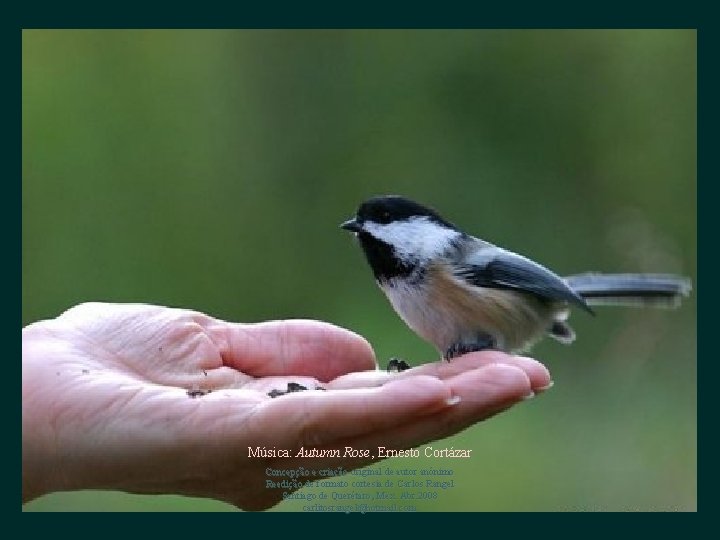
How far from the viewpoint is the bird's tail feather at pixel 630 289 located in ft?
6.70

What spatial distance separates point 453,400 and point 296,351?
60cm

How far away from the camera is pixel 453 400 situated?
1327 mm

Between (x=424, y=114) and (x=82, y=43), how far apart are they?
131cm

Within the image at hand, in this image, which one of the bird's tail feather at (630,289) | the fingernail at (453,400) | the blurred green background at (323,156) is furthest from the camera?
the blurred green background at (323,156)

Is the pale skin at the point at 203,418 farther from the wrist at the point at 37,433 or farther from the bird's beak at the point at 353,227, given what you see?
→ the bird's beak at the point at 353,227

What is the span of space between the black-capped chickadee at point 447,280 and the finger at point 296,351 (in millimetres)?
124

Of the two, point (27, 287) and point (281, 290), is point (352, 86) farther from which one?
point (27, 287)

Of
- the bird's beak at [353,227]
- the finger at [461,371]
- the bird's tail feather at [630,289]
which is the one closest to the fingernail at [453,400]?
the finger at [461,371]

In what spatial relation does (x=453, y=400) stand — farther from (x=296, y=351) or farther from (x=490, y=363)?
(x=296, y=351)

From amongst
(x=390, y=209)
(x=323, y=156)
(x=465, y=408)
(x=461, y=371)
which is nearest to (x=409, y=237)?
(x=390, y=209)

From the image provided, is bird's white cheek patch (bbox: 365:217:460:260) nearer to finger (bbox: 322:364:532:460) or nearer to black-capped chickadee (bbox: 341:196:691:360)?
black-capped chickadee (bbox: 341:196:691:360)

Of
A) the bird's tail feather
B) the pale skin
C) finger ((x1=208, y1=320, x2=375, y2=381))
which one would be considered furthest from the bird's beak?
the bird's tail feather

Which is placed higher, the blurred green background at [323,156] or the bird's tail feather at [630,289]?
the blurred green background at [323,156]

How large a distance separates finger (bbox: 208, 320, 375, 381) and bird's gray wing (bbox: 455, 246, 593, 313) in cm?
26
